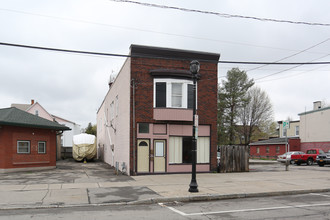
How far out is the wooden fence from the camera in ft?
65.3

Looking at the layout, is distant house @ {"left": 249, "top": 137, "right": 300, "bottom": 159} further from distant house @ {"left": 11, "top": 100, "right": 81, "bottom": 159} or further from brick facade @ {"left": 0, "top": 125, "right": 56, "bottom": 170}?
brick facade @ {"left": 0, "top": 125, "right": 56, "bottom": 170}

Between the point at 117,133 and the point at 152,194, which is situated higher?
the point at 117,133

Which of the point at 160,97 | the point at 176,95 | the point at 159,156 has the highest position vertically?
the point at 176,95

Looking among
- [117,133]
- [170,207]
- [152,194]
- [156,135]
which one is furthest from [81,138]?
[170,207]

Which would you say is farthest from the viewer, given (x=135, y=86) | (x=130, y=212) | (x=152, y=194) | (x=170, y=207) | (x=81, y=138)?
(x=81, y=138)

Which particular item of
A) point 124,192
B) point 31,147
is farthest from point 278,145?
point 124,192

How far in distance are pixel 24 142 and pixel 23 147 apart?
1.08 ft

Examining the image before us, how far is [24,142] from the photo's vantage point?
19906mm

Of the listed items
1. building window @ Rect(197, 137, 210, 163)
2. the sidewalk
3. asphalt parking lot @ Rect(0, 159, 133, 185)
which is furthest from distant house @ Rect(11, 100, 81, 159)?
the sidewalk

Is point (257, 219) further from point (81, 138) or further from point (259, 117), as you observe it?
point (259, 117)

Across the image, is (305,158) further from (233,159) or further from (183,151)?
(183,151)

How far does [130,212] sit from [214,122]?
11.7 m

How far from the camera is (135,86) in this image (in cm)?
1783

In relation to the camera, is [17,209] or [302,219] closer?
[302,219]
